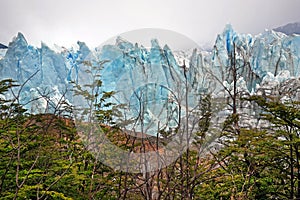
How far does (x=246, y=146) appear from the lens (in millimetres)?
3551

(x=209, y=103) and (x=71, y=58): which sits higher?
(x=71, y=58)

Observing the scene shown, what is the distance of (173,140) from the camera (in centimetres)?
354

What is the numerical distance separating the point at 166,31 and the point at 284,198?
198 centimetres

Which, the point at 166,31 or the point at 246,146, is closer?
the point at 166,31

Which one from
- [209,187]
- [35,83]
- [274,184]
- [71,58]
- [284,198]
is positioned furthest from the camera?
[71,58]

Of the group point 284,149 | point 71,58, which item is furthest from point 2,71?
point 284,149

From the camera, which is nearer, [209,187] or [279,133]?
[279,133]

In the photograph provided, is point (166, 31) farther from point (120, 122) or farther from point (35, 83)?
point (35, 83)

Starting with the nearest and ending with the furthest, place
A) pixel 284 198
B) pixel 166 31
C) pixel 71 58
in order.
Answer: pixel 166 31 < pixel 284 198 < pixel 71 58

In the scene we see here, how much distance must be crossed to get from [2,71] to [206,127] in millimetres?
20877

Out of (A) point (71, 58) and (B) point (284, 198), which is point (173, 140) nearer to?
(B) point (284, 198)

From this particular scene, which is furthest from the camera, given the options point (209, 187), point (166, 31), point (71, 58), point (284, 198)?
point (71, 58)

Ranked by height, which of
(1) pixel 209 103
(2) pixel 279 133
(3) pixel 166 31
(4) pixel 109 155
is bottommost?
(4) pixel 109 155

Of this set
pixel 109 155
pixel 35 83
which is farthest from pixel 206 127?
pixel 35 83
